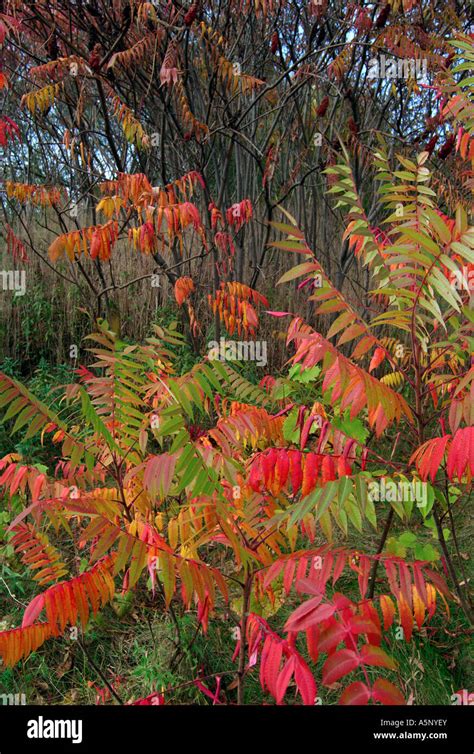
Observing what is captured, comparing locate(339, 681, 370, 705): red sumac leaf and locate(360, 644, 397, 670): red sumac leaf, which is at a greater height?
locate(360, 644, 397, 670): red sumac leaf

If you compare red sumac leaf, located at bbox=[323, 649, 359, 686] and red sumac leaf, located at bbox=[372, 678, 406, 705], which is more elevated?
red sumac leaf, located at bbox=[323, 649, 359, 686]

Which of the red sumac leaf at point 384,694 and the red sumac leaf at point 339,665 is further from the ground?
the red sumac leaf at point 339,665

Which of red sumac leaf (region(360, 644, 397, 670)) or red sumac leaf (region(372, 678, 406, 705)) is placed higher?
red sumac leaf (region(360, 644, 397, 670))

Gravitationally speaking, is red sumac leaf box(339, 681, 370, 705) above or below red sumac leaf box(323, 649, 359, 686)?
below

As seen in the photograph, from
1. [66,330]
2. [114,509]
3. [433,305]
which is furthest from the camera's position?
[66,330]

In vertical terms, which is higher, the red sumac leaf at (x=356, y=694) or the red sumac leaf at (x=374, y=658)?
the red sumac leaf at (x=374, y=658)

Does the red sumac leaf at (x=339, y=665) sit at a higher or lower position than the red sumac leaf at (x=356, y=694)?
higher

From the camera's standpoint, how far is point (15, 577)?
2.43 m

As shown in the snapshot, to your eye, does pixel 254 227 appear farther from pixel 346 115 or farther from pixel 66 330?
pixel 66 330

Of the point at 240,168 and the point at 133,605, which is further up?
the point at 240,168

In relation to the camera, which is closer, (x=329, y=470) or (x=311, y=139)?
(x=329, y=470)

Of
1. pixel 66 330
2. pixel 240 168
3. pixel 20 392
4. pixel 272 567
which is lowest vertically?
pixel 272 567
